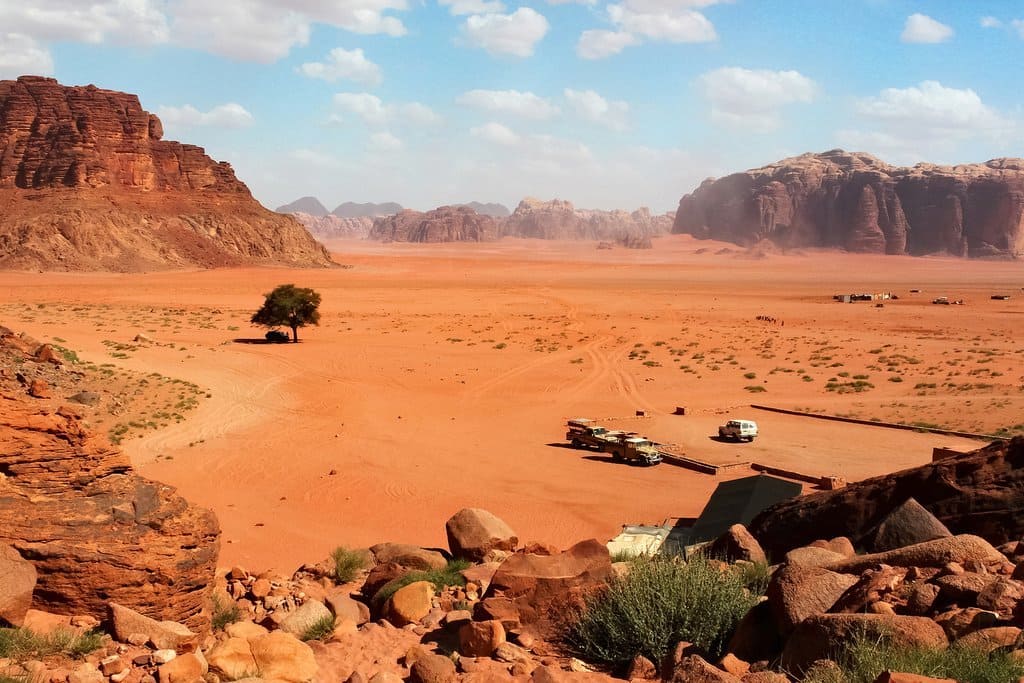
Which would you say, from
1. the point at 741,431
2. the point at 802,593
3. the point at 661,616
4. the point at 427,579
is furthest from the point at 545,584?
the point at 741,431

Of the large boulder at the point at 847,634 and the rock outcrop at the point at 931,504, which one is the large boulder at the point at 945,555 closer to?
the large boulder at the point at 847,634

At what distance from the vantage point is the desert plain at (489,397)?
1778cm

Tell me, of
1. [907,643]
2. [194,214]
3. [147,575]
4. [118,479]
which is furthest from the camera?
[194,214]

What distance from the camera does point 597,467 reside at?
20984 millimetres

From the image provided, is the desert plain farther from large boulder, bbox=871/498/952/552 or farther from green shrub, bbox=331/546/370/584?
large boulder, bbox=871/498/952/552

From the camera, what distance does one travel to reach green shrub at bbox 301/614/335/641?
856cm

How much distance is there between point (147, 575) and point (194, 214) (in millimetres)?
111417

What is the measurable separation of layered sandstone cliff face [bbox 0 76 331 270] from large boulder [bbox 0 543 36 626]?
3726 inches

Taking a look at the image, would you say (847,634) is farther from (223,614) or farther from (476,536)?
(476,536)

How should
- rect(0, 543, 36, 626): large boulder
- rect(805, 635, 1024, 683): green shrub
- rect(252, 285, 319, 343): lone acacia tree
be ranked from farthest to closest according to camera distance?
rect(252, 285, 319, 343): lone acacia tree
rect(0, 543, 36, 626): large boulder
rect(805, 635, 1024, 683): green shrub

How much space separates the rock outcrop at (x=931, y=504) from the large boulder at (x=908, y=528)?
700 mm

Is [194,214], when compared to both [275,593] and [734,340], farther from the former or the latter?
[275,593]

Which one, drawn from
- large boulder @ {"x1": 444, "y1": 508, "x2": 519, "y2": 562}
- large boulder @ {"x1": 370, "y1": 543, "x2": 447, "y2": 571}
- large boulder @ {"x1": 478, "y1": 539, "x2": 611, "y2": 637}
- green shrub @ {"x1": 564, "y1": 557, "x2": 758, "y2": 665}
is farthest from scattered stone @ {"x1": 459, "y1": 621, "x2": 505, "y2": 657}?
large boulder @ {"x1": 444, "y1": 508, "x2": 519, "y2": 562}

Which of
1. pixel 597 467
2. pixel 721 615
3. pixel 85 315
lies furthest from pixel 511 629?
pixel 85 315
